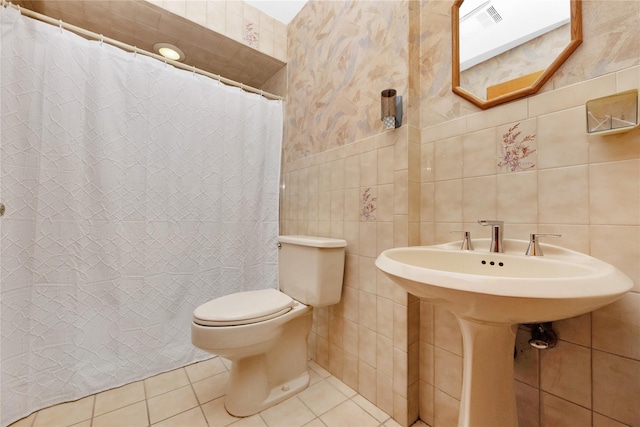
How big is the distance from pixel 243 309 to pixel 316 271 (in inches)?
13.9

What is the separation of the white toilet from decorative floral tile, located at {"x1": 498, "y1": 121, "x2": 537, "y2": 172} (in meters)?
0.71

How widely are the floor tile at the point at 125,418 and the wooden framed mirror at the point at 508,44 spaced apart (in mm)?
1789

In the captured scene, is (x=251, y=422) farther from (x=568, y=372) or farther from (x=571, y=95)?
(x=571, y=95)

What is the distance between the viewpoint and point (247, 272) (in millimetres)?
1636

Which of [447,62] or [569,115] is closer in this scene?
[569,115]

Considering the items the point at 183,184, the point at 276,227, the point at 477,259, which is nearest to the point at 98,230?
the point at 183,184

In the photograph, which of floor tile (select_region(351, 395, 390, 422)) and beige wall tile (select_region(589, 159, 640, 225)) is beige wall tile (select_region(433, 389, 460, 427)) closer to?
floor tile (select_region(351, 395, 390, 422))

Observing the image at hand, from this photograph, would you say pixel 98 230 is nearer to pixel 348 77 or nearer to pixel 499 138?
pixel 348 77

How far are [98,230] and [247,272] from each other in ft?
2.52

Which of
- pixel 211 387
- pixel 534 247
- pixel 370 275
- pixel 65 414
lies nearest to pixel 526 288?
pixel 534 247

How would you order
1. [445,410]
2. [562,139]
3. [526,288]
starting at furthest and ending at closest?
[445,410] < [562,139] < [526,288]

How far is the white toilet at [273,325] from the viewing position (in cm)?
101

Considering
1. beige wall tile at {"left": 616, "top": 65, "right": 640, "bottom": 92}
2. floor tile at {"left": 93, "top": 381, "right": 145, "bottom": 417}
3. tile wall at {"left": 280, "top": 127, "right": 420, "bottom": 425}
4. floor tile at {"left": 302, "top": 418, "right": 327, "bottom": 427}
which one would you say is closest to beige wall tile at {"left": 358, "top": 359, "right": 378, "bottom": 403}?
tile wall at {"left": 280, "top": 127, "right": 420, "bottom": 425}

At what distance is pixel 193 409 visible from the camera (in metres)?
1.13
